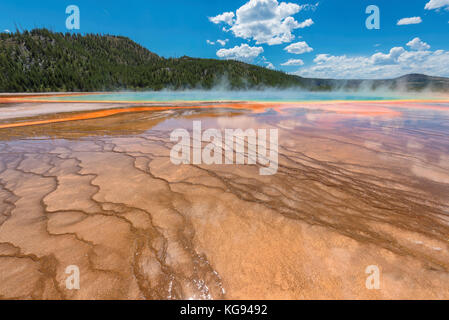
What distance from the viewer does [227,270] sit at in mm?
1511

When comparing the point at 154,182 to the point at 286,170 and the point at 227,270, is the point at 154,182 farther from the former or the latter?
the point at 286,170

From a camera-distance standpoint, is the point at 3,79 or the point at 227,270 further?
the point at 3,79

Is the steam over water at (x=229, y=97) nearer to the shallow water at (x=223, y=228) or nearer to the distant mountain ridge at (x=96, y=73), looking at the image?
the shallow water at (x=223, y=228)

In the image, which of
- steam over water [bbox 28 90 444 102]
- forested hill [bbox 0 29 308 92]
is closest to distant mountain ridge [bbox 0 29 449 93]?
forested hill [bbox 0 29 308 92]

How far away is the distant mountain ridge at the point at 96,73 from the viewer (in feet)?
207

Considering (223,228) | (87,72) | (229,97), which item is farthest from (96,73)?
(223,228)

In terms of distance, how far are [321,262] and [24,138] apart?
7647 millimetres

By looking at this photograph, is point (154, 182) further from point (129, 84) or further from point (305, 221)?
point (129, 84)

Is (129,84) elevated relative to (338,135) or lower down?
elevated

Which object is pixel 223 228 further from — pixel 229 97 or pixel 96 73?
pixel 96 73

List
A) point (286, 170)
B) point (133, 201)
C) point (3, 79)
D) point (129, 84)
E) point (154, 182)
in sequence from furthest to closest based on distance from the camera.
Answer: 1. point (129, 84)
2. point (3, 79)
3. point (286, 170)
4. point (154, 182)
5. point (133, 201)
